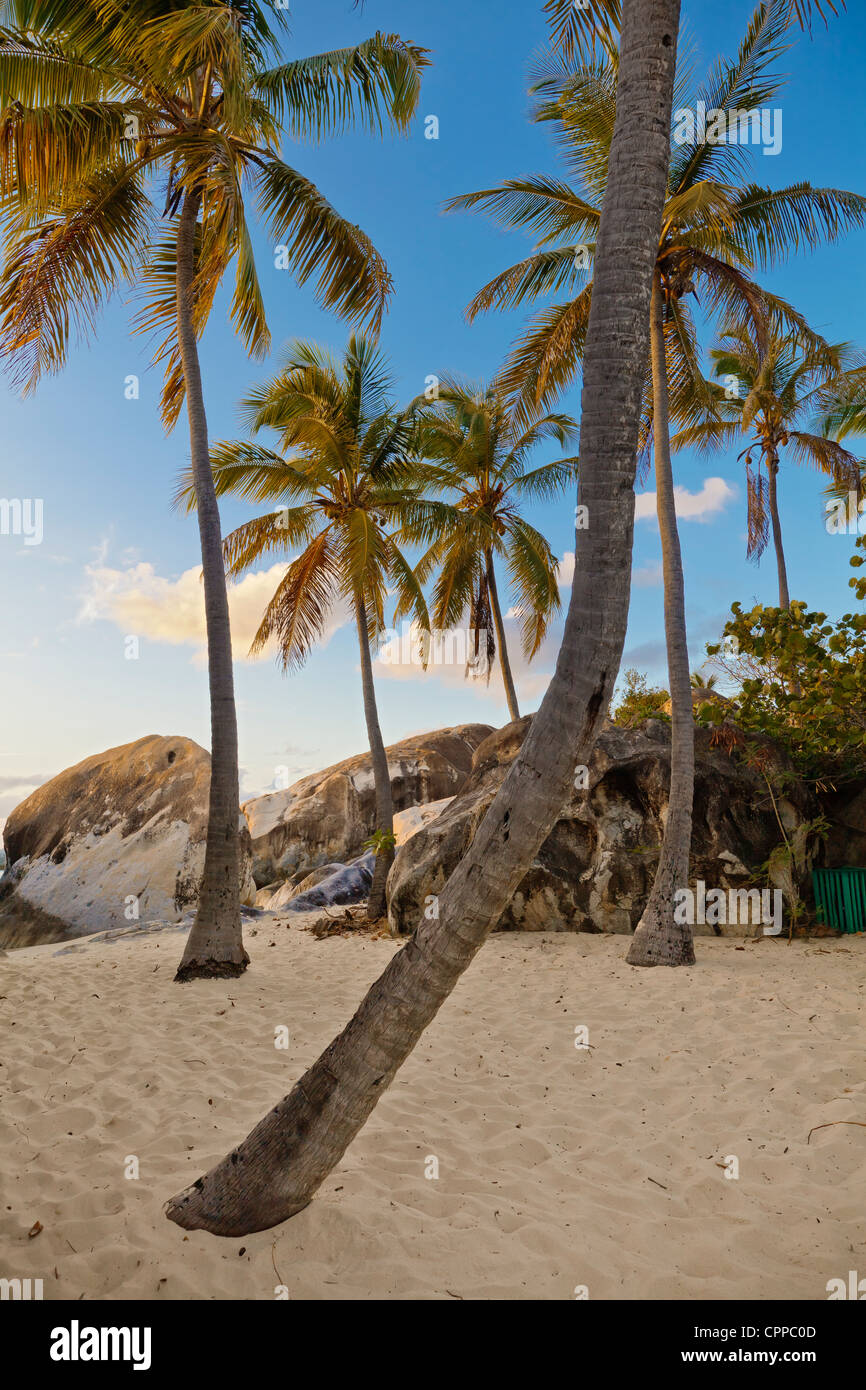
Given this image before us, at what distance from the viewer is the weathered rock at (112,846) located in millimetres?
13914

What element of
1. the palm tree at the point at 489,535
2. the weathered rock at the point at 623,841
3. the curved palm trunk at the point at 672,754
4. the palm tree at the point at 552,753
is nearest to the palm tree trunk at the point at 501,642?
the palm tree at the point at 489,535

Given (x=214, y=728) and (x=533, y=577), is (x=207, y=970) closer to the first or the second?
(x=214, y=728)

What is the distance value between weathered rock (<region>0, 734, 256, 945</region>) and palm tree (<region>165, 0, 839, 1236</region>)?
436 inches

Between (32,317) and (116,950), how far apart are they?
8.22 meters

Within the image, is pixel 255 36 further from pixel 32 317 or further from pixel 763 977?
pixel 763 977

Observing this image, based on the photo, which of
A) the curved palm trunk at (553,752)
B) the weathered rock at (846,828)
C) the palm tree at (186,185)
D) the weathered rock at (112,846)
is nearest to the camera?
the curved palm trunk at (553,752)

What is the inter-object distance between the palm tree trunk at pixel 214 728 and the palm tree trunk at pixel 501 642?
341 inches

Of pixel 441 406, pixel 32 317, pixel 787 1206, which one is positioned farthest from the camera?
pixel 441 406

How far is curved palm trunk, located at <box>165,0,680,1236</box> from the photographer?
2.96 m

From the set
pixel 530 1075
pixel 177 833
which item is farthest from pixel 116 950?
pixel 530 1075

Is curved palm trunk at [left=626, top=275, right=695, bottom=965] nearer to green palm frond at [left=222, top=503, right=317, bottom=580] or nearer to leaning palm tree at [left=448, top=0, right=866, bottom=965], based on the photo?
leaning palm tree at [left=448, top=0, right=866, bottom=965]

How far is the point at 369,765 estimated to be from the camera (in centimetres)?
2112

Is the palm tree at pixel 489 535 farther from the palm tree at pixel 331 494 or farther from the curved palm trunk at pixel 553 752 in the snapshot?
the curved palm trunk at pixel 553 752
